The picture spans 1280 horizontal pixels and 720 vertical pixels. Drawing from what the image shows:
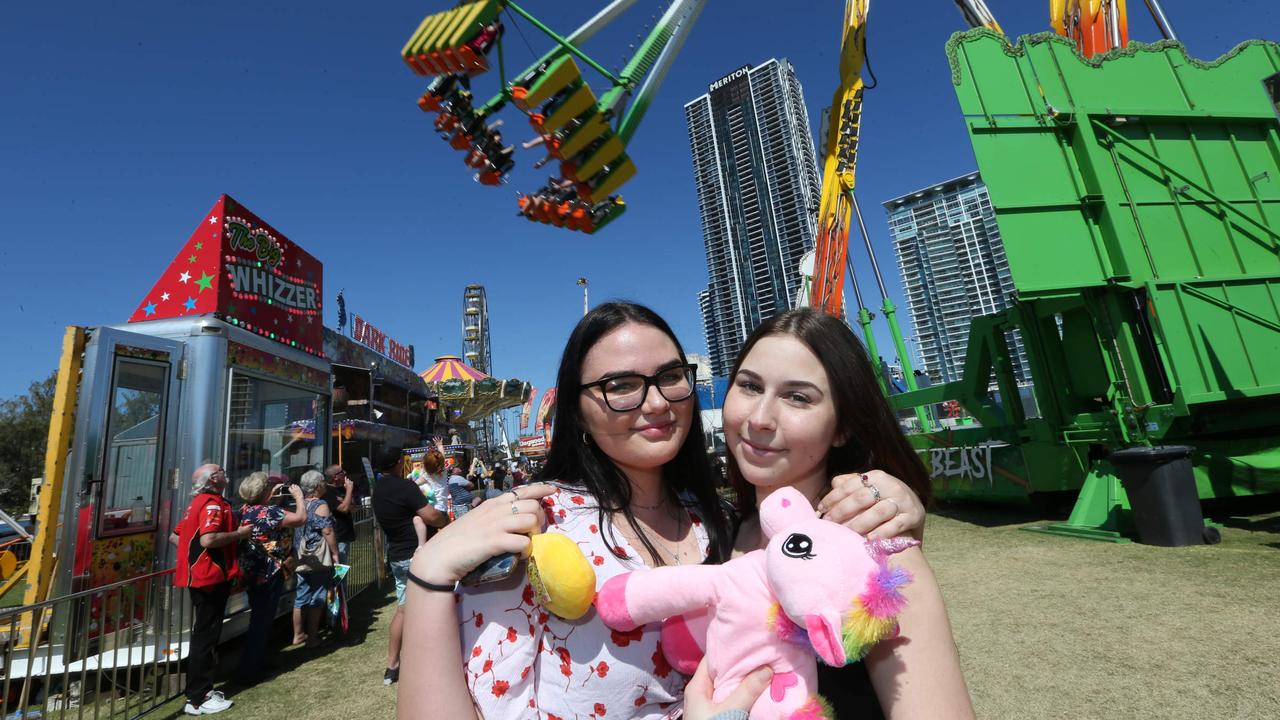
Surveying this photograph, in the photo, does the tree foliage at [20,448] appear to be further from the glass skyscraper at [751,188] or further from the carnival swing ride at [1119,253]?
the glass skyscraper at [751,188]

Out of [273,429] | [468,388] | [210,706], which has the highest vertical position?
[468,388]

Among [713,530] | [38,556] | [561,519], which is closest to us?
[561,519]

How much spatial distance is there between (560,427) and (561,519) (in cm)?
33

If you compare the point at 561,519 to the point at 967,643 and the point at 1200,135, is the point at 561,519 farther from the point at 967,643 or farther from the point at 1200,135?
the point at 1200,135

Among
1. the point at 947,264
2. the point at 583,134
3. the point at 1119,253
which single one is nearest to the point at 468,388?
the point at 583,134

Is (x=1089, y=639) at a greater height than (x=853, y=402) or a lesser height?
lesser

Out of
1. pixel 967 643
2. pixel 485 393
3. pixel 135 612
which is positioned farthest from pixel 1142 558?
pixel 485 393

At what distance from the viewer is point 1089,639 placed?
12.4 ft

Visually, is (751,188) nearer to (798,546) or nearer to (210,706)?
(210,706)

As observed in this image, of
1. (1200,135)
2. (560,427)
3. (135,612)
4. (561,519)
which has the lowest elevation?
(135,612)

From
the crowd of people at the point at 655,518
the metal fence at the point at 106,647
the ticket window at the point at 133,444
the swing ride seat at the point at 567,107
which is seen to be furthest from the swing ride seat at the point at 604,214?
the crowd of people at the point at 655,518

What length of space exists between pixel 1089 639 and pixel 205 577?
263 inches

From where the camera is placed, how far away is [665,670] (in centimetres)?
126

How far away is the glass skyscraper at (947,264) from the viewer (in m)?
56.1
